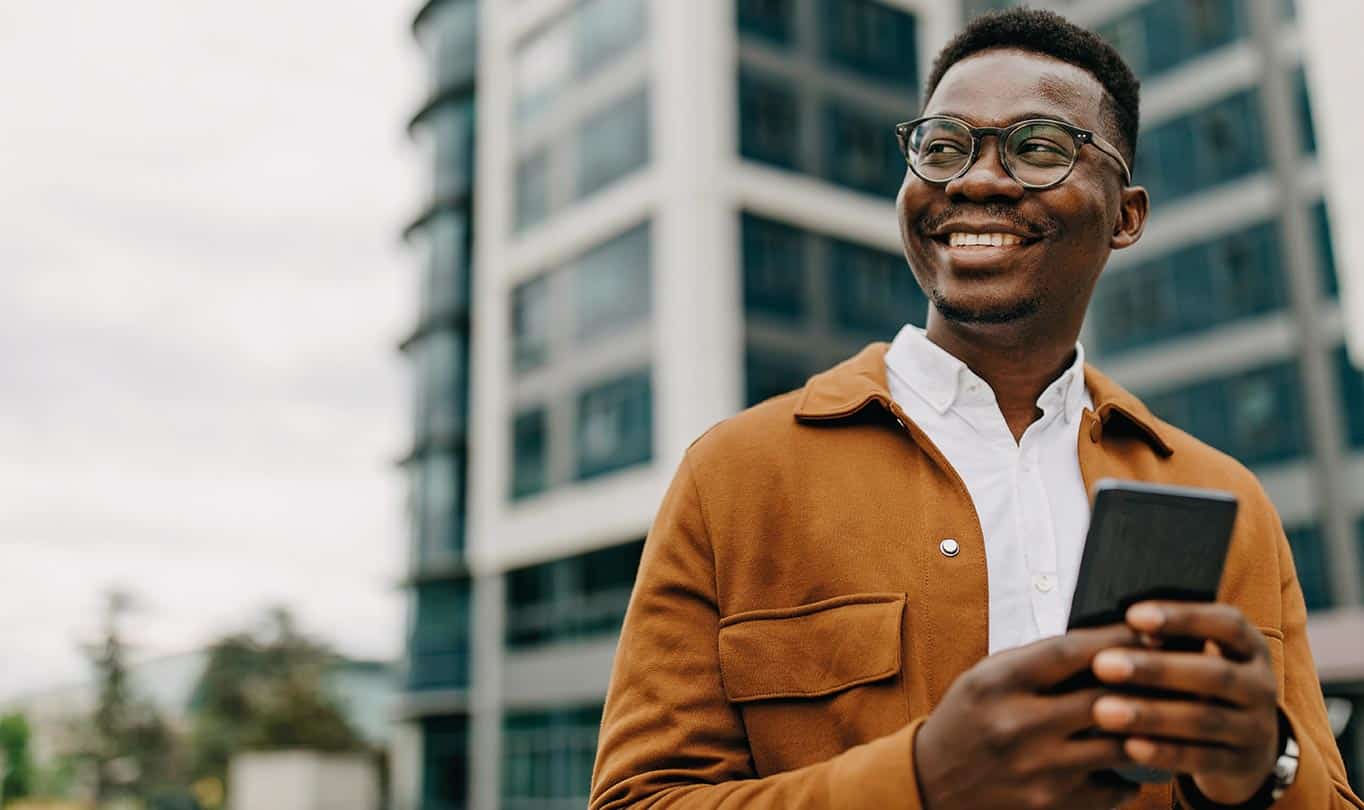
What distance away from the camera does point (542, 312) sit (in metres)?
25.5

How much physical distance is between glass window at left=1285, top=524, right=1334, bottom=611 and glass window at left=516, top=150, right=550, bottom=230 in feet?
47.6

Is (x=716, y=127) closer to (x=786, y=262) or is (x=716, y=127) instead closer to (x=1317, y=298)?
(x=786, y=262)

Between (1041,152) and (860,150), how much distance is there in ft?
70.9

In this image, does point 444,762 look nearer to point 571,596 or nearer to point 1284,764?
point 571,596

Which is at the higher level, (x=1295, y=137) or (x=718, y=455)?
(x=1295, y=137)

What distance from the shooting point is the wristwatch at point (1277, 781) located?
4.92ft

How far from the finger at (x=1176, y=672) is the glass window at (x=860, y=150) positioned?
2183cm

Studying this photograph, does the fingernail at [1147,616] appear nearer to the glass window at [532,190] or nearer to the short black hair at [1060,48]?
the short black hair at [1060,48]

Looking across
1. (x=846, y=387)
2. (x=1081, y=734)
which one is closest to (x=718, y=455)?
(x=846, y=387)

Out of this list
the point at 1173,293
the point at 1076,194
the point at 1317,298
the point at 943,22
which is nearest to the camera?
the point at 1076,194

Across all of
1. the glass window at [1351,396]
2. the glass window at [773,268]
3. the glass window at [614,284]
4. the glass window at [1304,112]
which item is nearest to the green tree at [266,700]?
the glass window at [614,284]

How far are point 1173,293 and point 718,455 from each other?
73.0 ft

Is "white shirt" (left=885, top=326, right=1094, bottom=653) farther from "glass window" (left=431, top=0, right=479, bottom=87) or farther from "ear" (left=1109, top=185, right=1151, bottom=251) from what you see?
"glass window" (left=431, top=0, right=479, bottom=87)

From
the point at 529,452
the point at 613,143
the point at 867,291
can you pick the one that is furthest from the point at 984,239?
the point at 529,452
